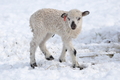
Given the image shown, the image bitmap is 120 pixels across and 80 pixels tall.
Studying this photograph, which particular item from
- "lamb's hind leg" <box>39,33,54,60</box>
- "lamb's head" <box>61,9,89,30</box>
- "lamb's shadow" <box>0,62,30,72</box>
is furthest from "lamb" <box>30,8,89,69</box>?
"lamb's hind leg" <box>39,33,54,60</box>

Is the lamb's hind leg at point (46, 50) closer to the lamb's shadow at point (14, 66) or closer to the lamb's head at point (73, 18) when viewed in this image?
the lamb's shadow at point (14, 66)

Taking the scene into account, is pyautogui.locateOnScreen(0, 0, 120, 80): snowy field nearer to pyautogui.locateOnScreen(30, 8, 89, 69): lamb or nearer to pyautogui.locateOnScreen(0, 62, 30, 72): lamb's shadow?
pyautogui.locateOnScreen(0, 62, 30, 72): lamb's shadow

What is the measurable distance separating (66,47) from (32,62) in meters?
1.25

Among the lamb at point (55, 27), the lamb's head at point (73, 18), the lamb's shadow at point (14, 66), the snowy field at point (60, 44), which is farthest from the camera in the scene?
the lamb's shadow at point (14, 66)

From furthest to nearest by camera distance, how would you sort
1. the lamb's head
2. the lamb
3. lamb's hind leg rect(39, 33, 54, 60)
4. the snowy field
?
1. lamb's hind leg rect(39, 33, 54, 60)
2. the lamb
3. the lamb's head
4. the snowy field

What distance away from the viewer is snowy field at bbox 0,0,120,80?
5629 millimetres

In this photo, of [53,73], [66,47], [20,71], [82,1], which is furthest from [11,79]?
[82,1]

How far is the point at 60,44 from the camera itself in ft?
30.9

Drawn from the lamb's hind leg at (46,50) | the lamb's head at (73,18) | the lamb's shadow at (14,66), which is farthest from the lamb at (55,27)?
the lamb's hind leg at (46,50)

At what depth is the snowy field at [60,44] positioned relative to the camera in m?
5.63

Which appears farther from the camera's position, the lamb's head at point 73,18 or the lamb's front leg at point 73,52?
the lamb's front leg at point 73,52

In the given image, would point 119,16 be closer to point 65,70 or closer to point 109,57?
point 109,57

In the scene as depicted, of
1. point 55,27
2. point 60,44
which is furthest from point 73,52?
point 60,44

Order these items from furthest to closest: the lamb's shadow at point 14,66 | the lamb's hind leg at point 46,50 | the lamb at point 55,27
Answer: the lamb's hind leg at point 46,50
the lamb's shadow at point 14,66
the lamb at point 55,27
